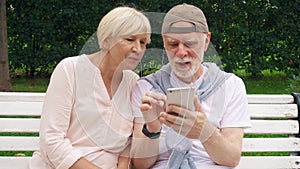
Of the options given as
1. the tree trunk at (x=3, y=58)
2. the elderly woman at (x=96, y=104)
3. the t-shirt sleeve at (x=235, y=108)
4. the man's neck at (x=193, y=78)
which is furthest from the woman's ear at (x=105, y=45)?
the tree trunk at (x=3, y=58)

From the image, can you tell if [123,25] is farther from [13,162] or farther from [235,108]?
[13,162]

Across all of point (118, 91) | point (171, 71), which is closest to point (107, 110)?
point (118, 91)

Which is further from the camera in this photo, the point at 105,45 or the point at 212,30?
the point at 212,30

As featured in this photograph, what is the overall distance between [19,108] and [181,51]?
3.85 ft

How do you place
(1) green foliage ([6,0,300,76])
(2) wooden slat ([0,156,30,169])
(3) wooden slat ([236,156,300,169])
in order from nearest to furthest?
(2) wooden slat ([0,156,30,169]) → (3) wooden slat ([236,156,300,169]) → (1) green foliage ([6,0,300,76])

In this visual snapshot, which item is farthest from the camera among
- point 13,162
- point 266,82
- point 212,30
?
point 266,82

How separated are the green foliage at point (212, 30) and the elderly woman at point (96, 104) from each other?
21.3 ft

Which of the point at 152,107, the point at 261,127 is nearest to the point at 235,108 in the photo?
the point at 152,107

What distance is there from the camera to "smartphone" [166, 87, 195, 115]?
2383mm

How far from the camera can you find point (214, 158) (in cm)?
270

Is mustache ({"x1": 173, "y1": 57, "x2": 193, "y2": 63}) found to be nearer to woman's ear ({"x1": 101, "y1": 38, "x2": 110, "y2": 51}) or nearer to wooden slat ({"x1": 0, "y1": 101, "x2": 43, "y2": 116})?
woman's ear ({"x1": 101, "y1": 38, "x2": 110, "y2": 51})

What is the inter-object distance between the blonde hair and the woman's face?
0.08 feet

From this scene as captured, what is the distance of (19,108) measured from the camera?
3.26 metres

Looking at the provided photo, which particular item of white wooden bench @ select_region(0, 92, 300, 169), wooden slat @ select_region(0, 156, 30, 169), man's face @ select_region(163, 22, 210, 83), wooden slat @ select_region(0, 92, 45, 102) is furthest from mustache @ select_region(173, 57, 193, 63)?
wooden slat @ select_region(0, 156, 30, 169)
